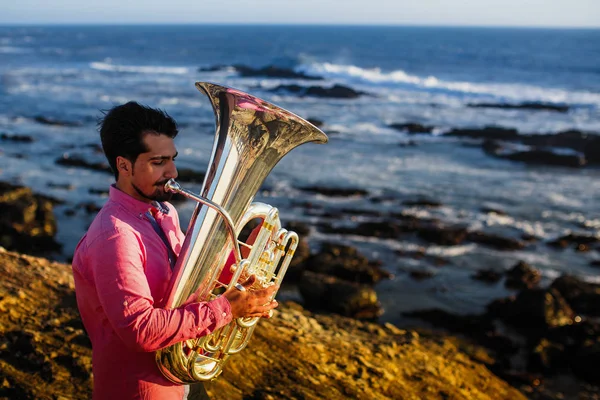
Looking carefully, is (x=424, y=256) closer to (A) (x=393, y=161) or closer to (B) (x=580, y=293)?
(B) (x=580, y=293)

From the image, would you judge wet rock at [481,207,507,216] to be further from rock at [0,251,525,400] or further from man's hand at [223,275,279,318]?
man's hand at [223,275,279,318]

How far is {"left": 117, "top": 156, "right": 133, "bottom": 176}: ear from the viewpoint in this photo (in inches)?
89.8

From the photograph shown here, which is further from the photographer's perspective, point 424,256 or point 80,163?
point 80,163

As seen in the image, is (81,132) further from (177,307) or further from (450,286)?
(177,307)

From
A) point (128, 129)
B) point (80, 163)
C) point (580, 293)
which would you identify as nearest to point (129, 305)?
point (128, 129)

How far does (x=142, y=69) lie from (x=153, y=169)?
61.8m

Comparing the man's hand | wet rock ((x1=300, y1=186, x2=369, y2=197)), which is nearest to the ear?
the man's hand

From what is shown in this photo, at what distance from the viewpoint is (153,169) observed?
90.9 inches

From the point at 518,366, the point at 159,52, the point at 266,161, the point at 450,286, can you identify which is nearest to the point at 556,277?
the point at 450,286

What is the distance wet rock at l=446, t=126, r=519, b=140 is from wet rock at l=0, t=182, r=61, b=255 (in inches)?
767

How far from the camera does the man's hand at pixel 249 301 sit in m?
2.35

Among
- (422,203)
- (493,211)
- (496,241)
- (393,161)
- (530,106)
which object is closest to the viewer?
(496,241)

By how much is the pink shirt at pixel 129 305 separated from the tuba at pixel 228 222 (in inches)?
3.2

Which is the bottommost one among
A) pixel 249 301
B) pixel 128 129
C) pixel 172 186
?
pixel 249 301
